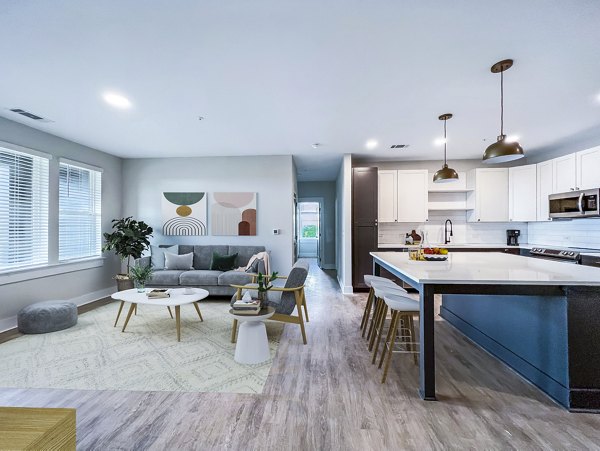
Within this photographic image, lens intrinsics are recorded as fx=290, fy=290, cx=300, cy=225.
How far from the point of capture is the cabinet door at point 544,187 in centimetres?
478

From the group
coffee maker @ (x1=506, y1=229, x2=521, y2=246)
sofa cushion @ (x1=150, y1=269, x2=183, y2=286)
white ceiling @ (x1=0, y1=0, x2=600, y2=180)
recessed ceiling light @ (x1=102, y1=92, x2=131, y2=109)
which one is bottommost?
sofa cushion @ (x1=150, y1=269, x2=183, y2=286)

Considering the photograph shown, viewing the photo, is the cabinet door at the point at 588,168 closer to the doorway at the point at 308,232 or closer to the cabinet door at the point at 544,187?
the cabinet door at the point at 544,187

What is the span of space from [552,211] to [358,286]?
3372 mm

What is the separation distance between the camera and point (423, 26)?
1998 mm

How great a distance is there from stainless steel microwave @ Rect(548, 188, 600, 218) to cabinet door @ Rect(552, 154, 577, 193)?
141 millimetres

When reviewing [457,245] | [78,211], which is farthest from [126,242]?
[457,245]

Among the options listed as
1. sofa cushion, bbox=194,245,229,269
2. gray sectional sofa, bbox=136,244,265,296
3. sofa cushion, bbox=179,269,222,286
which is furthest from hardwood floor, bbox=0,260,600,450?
sofa cushion, bbox=194,245,229,269

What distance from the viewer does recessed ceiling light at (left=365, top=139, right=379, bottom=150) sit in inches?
183

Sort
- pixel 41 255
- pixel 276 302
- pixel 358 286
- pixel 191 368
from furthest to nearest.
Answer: pixel 358 286
pixel 41 255
pixel 276 302
pixel 191 368

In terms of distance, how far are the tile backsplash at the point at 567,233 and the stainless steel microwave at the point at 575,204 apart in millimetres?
399

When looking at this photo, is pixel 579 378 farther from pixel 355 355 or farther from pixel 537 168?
pixel 537 168

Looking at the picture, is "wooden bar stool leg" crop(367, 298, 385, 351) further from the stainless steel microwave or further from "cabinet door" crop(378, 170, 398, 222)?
the stainless steel microwave

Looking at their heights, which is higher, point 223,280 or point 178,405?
point 223,280

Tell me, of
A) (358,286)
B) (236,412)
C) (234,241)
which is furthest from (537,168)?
(236,412)
